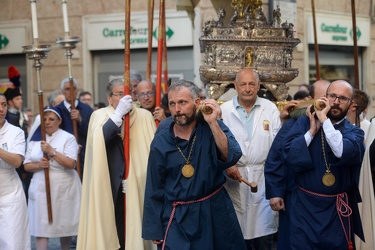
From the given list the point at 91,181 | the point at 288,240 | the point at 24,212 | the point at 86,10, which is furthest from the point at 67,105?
the point at 86,10

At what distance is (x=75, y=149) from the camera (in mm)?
8805

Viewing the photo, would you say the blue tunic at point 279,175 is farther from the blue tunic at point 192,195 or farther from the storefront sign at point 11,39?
the storefront sign at point 11,39

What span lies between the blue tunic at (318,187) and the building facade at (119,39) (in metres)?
9.44

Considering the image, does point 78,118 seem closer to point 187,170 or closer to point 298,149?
point 187,170

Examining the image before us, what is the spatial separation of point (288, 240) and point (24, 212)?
98.3 inches

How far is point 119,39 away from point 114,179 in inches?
388

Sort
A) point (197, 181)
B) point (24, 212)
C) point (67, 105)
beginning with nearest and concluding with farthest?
1. point (197, 181)
2. point (24, 212)
3. point (67, 105)

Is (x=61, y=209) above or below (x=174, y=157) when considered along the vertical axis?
below

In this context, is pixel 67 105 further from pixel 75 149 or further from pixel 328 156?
pixel 328 156

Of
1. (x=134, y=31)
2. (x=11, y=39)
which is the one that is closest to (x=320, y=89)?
(x=134, y=31)

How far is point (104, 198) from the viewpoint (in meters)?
7.16

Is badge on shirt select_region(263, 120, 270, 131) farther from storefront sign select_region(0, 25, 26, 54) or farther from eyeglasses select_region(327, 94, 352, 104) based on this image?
storefront sign select_region(0, 25, 26, 54)

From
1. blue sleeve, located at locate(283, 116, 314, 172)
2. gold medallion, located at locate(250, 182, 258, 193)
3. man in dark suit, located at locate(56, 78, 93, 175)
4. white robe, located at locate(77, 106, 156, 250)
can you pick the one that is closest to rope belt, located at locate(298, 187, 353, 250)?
blue sleeve, located at locate(283, 116, 314, 172)

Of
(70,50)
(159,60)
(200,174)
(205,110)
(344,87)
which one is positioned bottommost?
(200,174)
